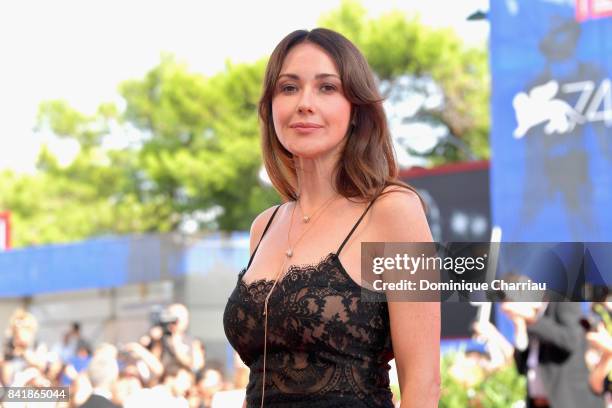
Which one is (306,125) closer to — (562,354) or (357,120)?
(357,120)

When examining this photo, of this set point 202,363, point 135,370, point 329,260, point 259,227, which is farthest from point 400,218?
point 202,363

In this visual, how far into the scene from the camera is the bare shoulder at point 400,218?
2223 mm

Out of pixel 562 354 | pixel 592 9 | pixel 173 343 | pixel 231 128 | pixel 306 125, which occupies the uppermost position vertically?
pixel 231 128

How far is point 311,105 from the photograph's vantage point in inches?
91.9

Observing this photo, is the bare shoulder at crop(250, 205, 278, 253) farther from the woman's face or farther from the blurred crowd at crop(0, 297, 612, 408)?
the blurred crowd at crop(0, 297, 612, 408)

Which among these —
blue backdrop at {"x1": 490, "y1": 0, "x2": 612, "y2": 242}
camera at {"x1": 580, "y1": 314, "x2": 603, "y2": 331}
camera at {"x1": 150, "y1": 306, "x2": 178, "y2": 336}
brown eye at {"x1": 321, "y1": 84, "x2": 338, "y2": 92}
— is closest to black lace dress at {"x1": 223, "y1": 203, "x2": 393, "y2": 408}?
brown eye at {"x1": 321, "y1": 84, "x2": 338, "y2": 92}

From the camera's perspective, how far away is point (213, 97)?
4078 centimetres

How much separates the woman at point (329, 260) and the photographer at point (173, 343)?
6.85 metres

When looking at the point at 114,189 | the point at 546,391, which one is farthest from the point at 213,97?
the point at 546,391

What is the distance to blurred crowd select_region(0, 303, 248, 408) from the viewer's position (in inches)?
272

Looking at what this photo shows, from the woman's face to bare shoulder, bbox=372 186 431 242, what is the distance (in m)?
0.19

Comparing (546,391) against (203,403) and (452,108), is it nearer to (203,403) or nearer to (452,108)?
(203,403)

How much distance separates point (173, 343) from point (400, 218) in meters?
7.42

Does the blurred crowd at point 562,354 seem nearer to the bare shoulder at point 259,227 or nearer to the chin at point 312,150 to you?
the bare shoulder at point 259,227
